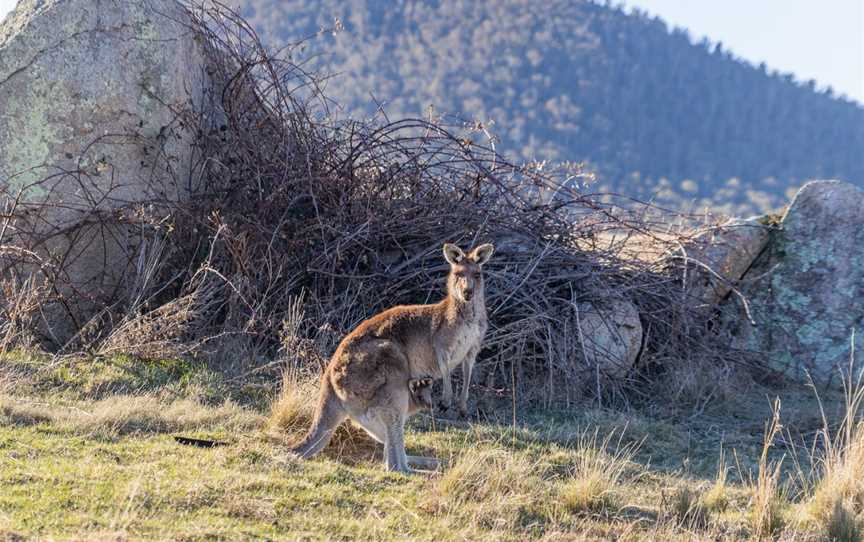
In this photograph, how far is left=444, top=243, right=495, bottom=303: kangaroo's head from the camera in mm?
8047

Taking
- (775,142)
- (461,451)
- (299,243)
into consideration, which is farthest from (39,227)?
(775,142)

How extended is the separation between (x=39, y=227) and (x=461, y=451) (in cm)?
501

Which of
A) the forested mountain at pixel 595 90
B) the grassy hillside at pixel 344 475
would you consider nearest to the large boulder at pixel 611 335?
the grassy hillside at pixel 344 475

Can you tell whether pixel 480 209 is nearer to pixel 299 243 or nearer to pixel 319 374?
pixel 299 243

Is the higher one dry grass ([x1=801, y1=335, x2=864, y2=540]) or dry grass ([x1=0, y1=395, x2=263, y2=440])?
dry grass ([x1=801, y1=335, x2=864, y2=540])

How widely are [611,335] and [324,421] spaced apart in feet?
12.5

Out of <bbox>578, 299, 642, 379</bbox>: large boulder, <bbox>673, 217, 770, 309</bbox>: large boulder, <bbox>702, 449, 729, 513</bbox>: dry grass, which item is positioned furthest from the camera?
<bbox>673, 217, 770, 309</bbox>: large boulder

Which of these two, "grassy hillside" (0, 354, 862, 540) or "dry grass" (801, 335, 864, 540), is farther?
"dry grass" (801, 335, 864, 540)

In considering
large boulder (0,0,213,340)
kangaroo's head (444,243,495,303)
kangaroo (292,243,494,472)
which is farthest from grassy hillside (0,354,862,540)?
large boulder (0,0,213,340)

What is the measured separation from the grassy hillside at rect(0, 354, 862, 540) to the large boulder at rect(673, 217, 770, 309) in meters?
2.60

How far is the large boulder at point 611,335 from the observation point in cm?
1012

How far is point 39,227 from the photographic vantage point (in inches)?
409

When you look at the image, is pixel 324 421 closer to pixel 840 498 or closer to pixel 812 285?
pixel 840 498

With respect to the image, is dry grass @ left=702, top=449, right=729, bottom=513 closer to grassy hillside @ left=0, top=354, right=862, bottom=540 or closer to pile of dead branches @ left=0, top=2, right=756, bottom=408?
grassy hillside @ left=0, top=354, right=862, bottom=540
